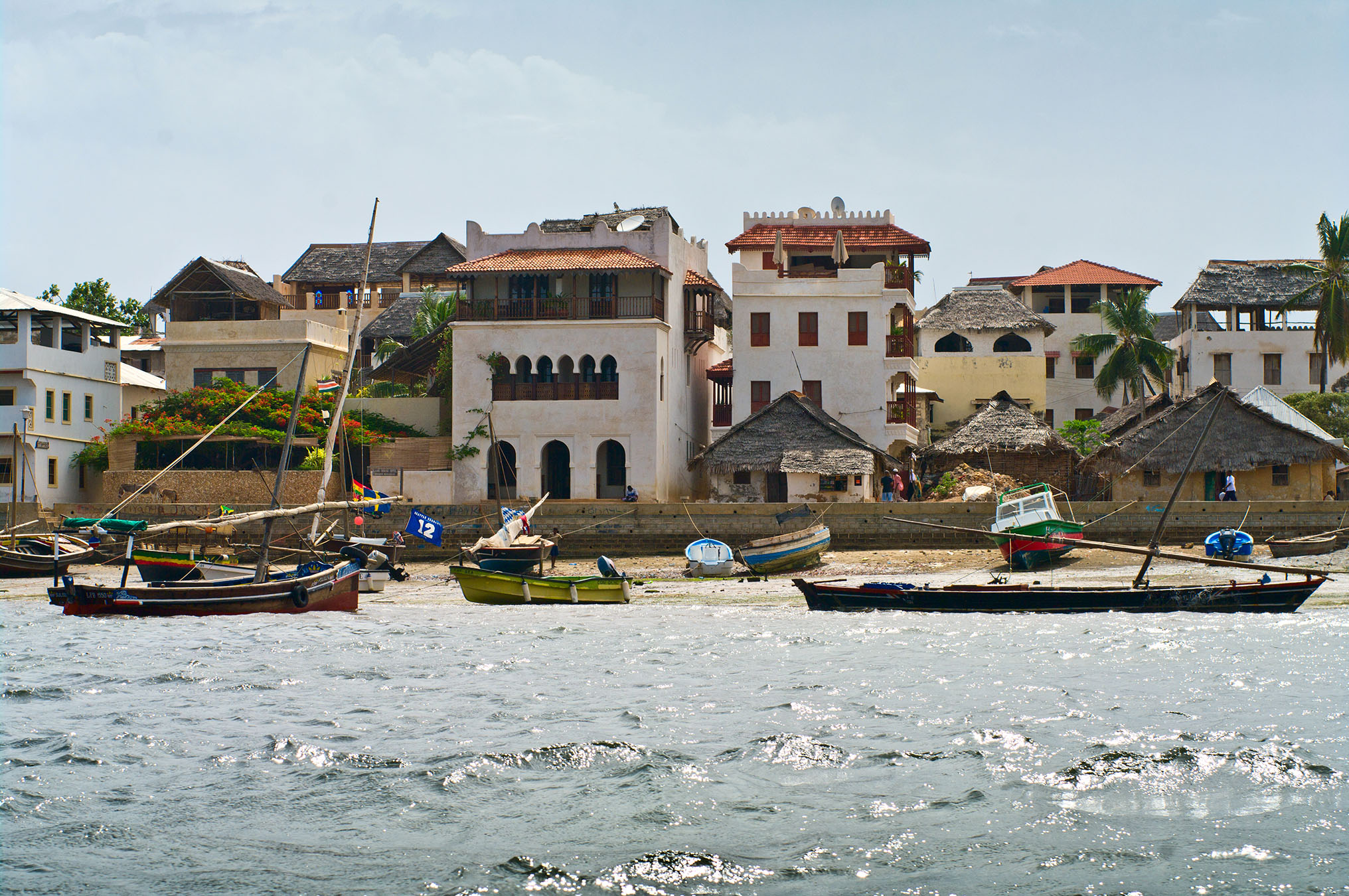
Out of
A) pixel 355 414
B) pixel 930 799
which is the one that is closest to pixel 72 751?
pixel 930 799

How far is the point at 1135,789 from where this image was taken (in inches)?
430

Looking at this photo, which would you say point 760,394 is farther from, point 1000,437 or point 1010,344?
point 1010,344

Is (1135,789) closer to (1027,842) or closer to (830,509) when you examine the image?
(1027,842)

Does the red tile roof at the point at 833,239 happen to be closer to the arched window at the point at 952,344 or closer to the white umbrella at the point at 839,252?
the white umbrella at the point at 839,252

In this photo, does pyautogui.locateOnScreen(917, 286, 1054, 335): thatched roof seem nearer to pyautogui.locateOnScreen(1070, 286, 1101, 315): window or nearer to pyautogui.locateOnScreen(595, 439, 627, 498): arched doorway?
pyautogui.locateOnScreen(1070, 286, 1101, 315): window

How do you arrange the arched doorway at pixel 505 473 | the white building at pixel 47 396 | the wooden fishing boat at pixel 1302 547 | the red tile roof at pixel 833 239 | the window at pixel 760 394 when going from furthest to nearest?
the red tile roof at pixel 833 239 → the window at pixel 760 394 → the white building at pixel 47 396 → the arched doorway at pixel 505 473 → the wooden fishing boat at pixel 1302 547

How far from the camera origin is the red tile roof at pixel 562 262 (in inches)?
1757

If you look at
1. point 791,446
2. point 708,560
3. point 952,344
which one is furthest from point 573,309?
point 952,344

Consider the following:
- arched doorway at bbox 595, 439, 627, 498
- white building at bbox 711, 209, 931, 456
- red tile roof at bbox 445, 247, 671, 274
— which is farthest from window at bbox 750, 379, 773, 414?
red tile roof at bbox 445, 247, 671, 274

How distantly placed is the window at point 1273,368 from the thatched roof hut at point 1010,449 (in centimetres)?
1620

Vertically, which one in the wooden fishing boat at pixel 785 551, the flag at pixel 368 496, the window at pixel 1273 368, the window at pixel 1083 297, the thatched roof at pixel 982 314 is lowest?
the wooden fishing boat at pixel 785 551

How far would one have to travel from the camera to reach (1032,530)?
110 ft

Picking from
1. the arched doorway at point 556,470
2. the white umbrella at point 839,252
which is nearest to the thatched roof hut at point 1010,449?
the white umbrella at point 839,252

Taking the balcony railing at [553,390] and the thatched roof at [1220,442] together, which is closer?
the thatched roof at [1220,442]
